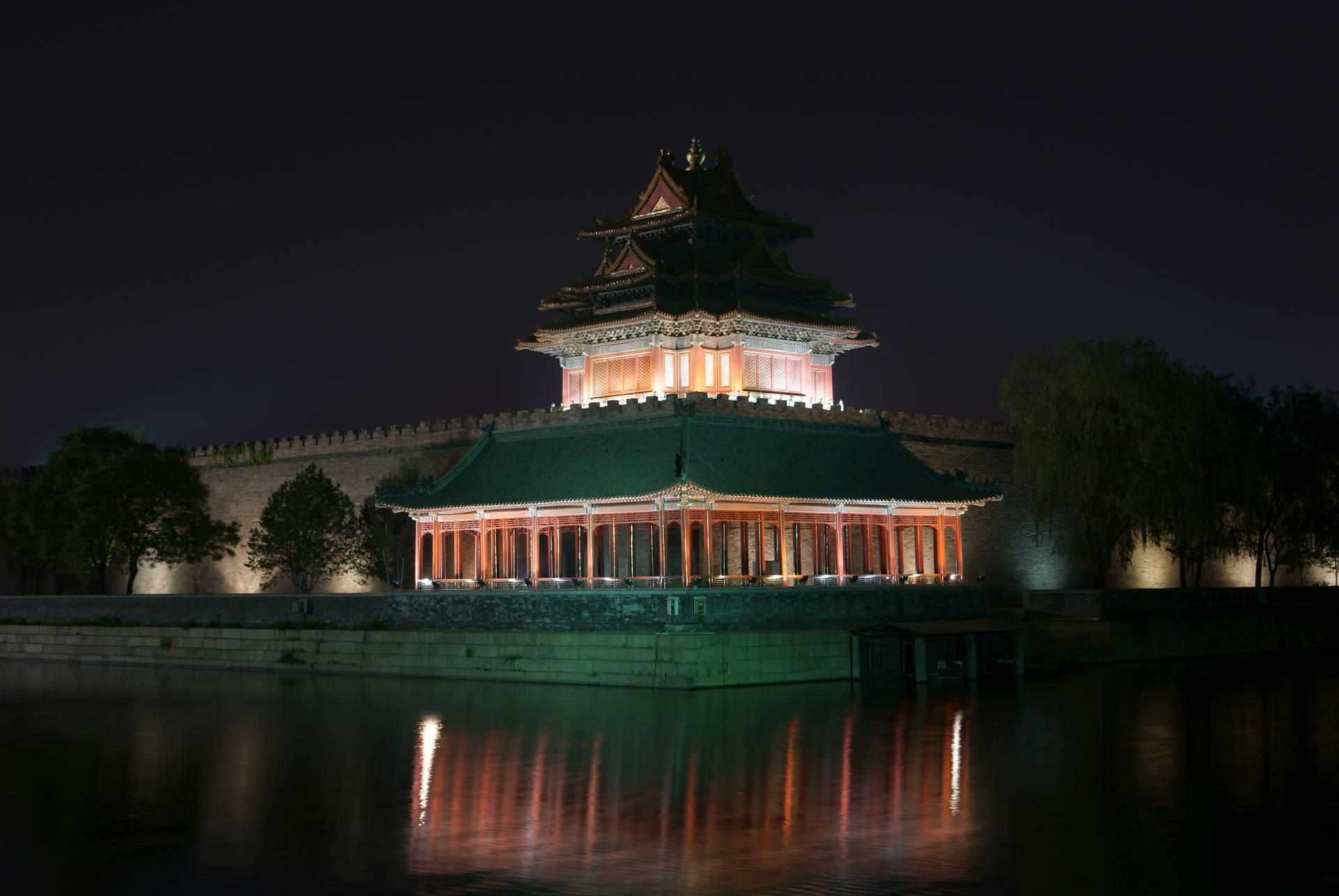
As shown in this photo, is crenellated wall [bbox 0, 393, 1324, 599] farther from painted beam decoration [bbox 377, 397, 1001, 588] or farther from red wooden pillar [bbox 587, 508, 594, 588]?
red wooden pillar [bbox 587, 508, 594, 588]

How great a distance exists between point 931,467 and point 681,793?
26.9 meters

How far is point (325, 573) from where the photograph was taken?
41.1 metres

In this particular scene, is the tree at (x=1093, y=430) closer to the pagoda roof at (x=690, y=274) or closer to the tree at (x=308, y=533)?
the pagoda roof at (x=690, y=274)

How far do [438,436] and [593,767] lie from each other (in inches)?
1029

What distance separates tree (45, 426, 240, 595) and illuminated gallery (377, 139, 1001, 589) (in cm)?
950

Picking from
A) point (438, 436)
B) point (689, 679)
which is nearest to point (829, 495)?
point (689, 679)

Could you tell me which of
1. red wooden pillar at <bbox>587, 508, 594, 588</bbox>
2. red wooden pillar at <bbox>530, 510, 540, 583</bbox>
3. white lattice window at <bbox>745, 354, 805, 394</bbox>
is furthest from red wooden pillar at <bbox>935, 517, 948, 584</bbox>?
red wooden pillar at <bbox>530, 510, 540, 583</bbox>

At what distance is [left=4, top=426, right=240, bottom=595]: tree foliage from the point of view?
40.8 metres

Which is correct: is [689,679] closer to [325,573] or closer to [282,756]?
[282,756]

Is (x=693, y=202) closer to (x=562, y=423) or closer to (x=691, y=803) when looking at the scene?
(x=562, y=423)

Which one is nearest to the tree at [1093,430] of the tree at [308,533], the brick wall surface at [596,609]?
the brick wall surface at [596,609]

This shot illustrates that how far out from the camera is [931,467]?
4019cm

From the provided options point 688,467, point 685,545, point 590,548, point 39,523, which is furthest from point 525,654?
point 39,523

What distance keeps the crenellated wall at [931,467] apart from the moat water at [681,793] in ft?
50.5
